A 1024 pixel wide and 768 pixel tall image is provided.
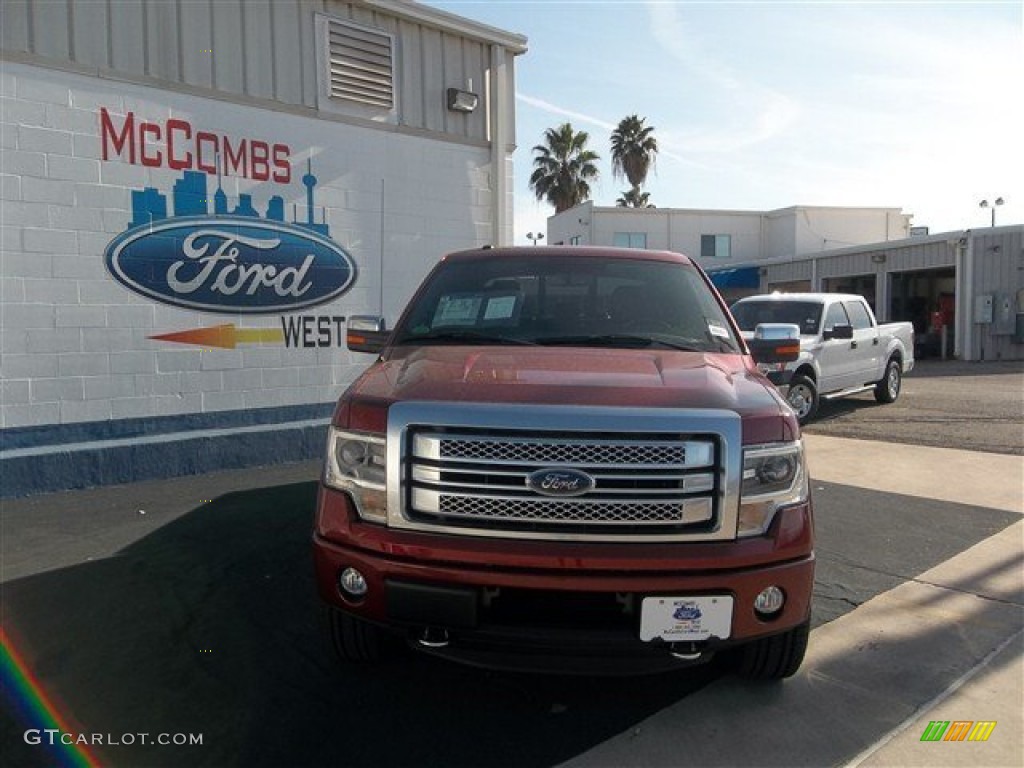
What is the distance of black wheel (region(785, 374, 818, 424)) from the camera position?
30.5ft

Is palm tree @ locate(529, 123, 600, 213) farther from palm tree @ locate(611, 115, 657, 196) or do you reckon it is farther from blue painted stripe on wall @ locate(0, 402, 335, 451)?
blue painted stripe on wall @ locate(0, 402, 335, 451)

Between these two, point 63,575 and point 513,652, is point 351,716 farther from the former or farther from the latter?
point 63,575

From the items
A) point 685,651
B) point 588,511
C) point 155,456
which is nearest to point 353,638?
point 588,511

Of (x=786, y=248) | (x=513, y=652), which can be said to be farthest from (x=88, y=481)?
(x=786, y=248)

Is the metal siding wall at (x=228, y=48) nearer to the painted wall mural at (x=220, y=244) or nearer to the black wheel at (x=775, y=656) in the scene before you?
the painted wall mural at (x=220, y=244)

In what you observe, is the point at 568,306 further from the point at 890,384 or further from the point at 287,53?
the point at 890,384

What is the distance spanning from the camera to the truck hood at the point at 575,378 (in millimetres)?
2529

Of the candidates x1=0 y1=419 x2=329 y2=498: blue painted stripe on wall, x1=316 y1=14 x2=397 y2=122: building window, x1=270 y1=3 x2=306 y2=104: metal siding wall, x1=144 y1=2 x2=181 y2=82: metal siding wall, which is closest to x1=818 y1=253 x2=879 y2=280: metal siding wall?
x1=316 y1=14 x2=397 y2=122: building window

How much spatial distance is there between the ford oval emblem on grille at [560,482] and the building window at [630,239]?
110ft

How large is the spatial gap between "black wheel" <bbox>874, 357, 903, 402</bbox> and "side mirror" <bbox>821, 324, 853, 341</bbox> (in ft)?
8.21

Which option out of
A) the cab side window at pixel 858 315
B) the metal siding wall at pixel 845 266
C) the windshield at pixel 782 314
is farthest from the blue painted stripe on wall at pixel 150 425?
the metal siding wall at pixel 845 266

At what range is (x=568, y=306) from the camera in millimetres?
3670

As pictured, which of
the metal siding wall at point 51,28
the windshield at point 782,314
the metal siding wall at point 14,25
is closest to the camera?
the metal siding wall at point 14,25

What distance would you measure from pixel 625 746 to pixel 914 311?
28.7 m
